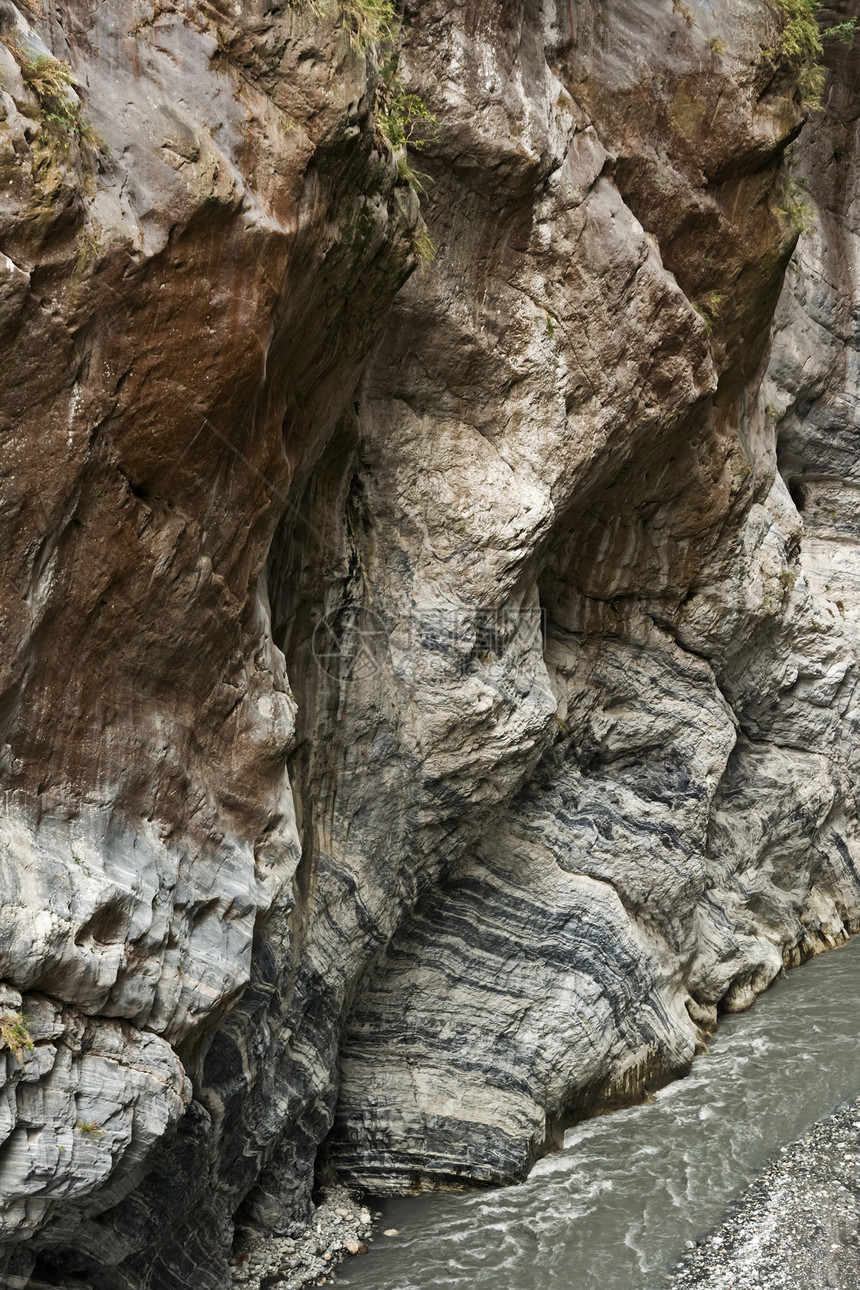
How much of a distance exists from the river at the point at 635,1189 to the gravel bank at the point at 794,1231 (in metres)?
0.19

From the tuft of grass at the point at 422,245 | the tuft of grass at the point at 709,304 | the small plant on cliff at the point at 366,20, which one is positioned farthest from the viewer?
the tuft of grass at the point at 709,304

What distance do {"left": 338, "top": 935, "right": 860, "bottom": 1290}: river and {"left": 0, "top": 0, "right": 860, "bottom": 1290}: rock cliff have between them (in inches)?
15.8

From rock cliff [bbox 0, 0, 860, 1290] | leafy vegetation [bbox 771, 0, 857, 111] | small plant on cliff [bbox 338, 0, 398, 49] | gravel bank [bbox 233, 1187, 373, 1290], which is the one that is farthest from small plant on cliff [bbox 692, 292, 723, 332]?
gravel bank [bbox 233, 1187, 373, 1290]

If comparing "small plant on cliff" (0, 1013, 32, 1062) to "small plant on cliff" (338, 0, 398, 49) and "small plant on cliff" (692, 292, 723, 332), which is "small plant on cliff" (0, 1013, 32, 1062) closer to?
"small plant on cliff" (338, 0, 398, 49)

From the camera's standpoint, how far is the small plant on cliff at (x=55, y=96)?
4.89m

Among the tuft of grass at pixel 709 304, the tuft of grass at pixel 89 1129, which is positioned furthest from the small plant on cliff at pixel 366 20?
the tuft of grass at pixel 89 1129

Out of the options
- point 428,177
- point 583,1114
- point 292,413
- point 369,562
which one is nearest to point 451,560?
point 369,562

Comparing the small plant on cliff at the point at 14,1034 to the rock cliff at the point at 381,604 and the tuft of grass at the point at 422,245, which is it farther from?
the tuft of grass at the point at 422,245

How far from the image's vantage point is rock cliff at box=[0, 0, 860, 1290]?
5438mm

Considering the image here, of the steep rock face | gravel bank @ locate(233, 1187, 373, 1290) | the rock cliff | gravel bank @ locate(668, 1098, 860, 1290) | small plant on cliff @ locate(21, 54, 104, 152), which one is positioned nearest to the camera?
small plant on cliff @ locate(21, 54, 104, 152)

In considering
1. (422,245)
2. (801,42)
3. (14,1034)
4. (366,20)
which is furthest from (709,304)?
(14,1034)

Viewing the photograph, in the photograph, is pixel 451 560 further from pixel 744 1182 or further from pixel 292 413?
pixel 744 1182

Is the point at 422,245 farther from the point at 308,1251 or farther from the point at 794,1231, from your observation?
the point at 794,1231

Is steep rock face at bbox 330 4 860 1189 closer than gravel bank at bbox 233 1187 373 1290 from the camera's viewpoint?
No
